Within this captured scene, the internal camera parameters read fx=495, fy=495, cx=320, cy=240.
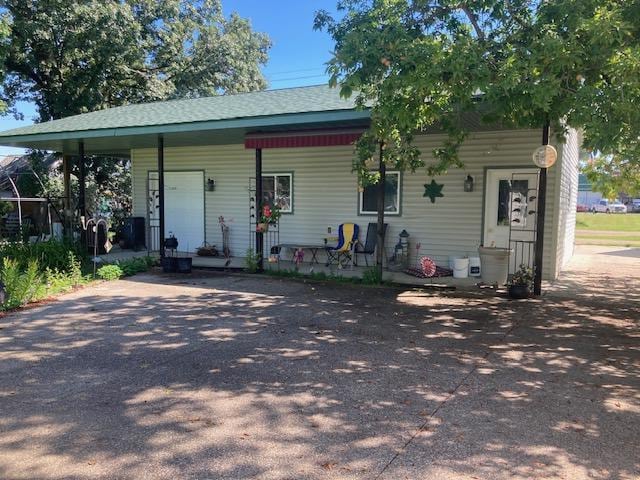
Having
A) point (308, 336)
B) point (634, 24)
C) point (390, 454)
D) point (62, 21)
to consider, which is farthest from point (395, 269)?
point (62, 21)

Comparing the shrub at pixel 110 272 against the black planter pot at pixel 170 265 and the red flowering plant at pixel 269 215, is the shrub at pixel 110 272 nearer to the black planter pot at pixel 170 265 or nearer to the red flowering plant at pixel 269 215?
the black planter pot at pixel 170 265

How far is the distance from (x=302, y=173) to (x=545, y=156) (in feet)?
17.8

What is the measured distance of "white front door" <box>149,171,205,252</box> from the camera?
12.7 m

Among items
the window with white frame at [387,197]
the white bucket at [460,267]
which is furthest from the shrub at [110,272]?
the white bucket at [460,267]

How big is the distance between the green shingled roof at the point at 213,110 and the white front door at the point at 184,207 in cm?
177

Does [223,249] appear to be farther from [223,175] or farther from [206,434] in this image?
[206,434]

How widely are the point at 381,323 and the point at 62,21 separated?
16.2 m

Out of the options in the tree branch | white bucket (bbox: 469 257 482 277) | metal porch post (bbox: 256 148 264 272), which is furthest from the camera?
metal porch post (bbox: 256 148 264 272)

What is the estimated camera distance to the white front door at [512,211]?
898 cm

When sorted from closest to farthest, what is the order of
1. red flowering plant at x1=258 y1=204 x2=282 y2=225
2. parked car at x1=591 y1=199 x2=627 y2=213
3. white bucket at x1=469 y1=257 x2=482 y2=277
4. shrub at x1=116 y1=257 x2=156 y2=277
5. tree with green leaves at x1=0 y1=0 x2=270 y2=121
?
white bucket at x1=469 y1=257 x2=482 y2=277 → red flowering plant at x1=258 y1=204 x2=282 y2=225 → shrub at x1=116 y1=257 x2=156 y2=277 → tree with green leaves at x1=0 y1=0 x2=270 y2=121 → parked car at x1=591 y1=199 x2=627 y2=213

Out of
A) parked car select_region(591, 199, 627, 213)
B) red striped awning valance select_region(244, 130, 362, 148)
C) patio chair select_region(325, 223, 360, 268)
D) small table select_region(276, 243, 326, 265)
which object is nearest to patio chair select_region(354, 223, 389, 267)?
patio chair select_region(325, 223, 360, 268)

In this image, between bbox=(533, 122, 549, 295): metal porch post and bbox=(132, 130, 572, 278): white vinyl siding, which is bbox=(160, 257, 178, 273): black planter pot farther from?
bbox=(533, 122, 549, 295): metal porch post

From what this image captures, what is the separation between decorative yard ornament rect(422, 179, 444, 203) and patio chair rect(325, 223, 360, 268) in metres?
1.68

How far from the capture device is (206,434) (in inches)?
128
